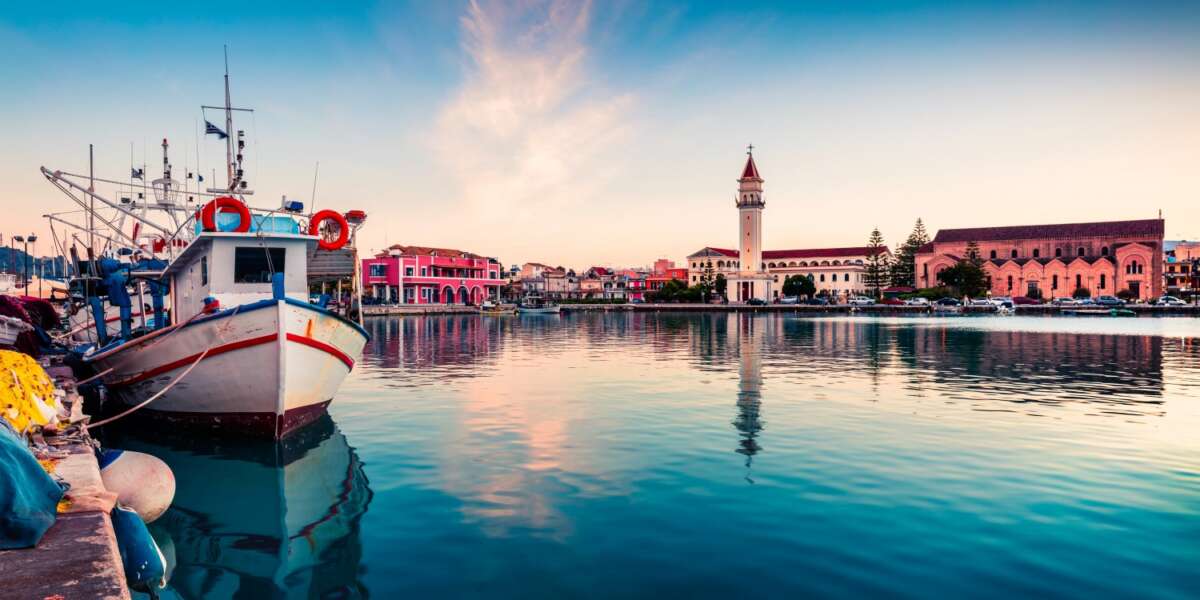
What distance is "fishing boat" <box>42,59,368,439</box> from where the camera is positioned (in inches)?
499

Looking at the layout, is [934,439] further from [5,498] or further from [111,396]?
[111,396]

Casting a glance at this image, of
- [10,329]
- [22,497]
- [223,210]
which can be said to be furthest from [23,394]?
[10,329]

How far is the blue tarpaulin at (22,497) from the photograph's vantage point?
17.7ft

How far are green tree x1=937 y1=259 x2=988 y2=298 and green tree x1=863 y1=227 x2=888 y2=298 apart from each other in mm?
10741

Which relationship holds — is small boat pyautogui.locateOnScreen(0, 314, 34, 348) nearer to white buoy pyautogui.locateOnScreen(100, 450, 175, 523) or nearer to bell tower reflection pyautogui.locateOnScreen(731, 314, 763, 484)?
white buoy pyautogui.locateOnScreen(100, 450, 175, 523)

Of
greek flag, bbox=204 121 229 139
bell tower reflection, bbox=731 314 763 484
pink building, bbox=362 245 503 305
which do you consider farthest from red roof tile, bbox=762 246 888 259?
greek flag, bbox=204 121 229 139

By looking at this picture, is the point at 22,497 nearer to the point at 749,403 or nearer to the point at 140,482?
the point at 140,482

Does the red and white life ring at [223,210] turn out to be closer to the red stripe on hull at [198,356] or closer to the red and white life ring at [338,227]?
the red and white life ring at [338,227]

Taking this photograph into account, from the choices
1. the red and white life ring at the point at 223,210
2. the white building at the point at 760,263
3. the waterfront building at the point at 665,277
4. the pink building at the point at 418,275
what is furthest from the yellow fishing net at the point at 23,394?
the waterfront building at the point at 665,277

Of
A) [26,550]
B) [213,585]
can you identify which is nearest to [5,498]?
[26,550]

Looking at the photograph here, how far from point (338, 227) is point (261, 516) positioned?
820cm

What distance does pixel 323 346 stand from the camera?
1392 cm

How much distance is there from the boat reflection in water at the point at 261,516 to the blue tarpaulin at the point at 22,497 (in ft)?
5.02

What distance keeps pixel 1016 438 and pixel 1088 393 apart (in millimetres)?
8037
